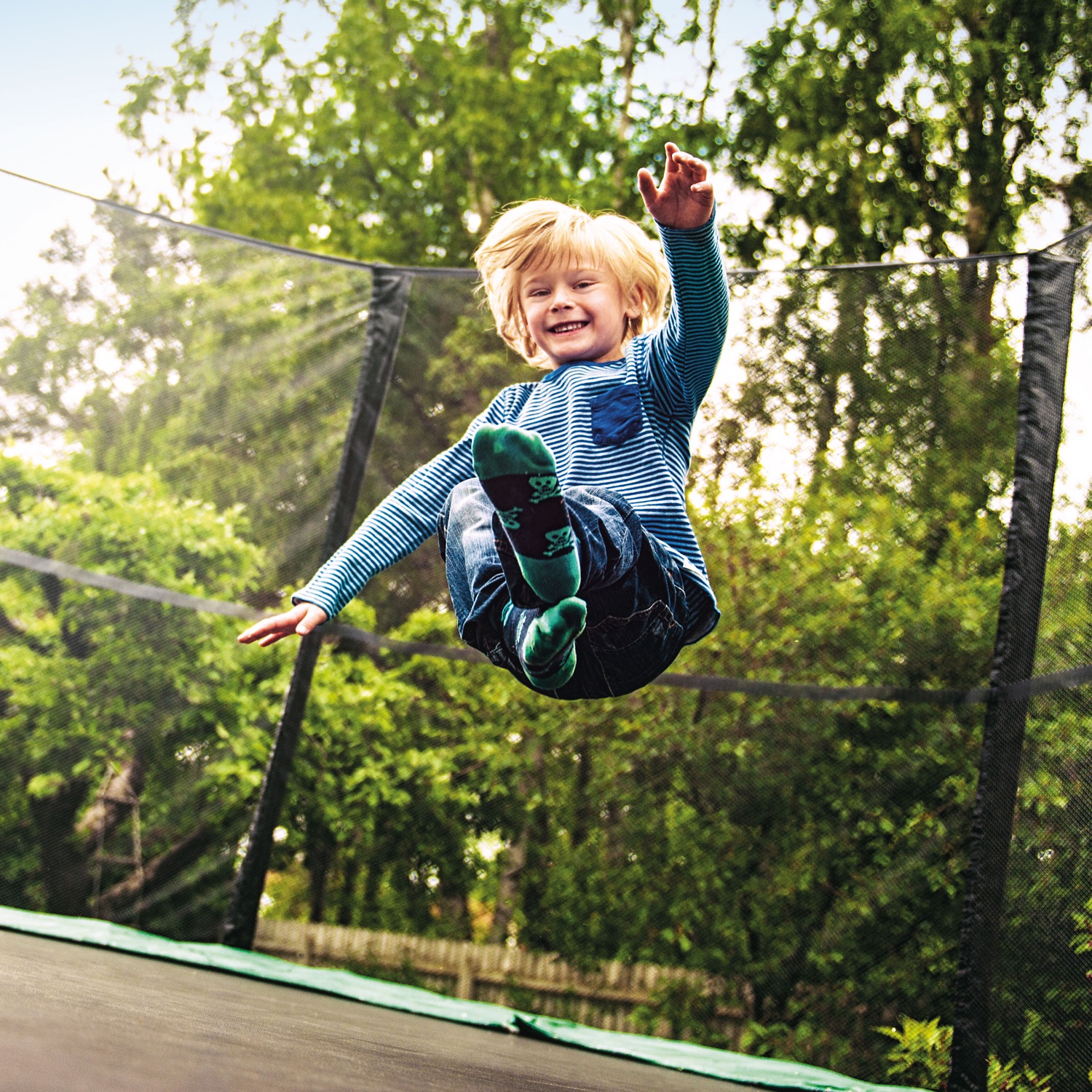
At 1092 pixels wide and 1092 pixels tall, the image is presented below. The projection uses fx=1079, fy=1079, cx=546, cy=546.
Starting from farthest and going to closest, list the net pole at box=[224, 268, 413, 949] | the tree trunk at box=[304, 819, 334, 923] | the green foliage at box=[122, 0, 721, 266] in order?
the green foliage at box=[122, 0, 721, 266] < the tree trunk at box=[304, 819, 334, 923] < the net pole at box=[224, 268, 413, 949]

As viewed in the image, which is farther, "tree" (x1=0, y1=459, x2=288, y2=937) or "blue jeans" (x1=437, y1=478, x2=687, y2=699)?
"tree" (x1=0, y1=459, x2=288, y2=937)

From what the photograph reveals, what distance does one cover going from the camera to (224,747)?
8.34ft

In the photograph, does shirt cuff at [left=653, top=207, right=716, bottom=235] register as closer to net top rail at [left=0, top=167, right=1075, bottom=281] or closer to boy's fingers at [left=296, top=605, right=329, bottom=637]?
boy's fingers at [left=296, top=605, right=329, bottom=637]

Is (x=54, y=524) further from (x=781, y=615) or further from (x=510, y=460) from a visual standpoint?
(x=510, y=460)

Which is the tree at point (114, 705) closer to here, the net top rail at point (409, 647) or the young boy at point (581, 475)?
the net top rail at point (409, 647)

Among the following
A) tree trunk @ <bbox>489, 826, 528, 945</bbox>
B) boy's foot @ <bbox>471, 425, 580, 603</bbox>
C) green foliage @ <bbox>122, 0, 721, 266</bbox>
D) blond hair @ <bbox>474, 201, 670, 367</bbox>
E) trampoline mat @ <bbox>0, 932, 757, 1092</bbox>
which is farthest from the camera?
green foliage @ <bbox>122, 0, 721, 266</bbox>

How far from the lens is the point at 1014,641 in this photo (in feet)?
6.79

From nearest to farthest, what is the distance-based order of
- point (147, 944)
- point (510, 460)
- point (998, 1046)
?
1. point (510, 460)
2. point (998, 1046)
3. point (147, 944)

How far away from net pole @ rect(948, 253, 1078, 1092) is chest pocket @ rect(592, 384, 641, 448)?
1.09m

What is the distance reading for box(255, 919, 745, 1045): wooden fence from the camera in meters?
2.89

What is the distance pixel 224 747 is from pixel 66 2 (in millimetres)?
5465

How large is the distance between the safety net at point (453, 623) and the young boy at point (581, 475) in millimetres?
1183

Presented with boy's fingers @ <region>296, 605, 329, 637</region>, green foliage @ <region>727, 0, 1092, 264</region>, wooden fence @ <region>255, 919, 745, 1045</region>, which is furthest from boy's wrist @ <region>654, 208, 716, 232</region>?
green foliage @ <region>727, 0, 1092, 264</region>

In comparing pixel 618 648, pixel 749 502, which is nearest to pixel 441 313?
pixel 749 502
